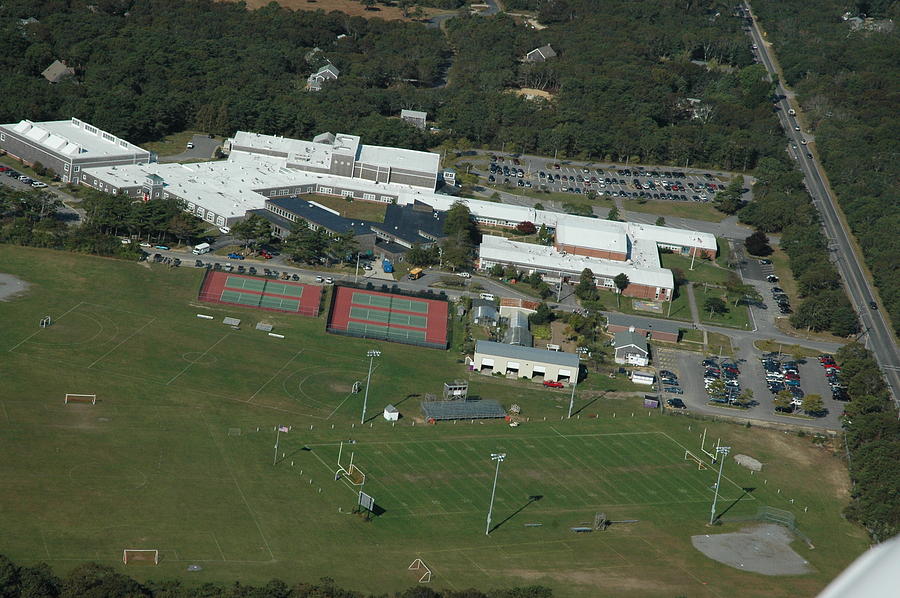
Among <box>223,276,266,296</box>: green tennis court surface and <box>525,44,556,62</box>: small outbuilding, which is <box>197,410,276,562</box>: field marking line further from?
<box>525,44,556,62</box>: small outbuilding

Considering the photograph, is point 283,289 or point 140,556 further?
point 283,289

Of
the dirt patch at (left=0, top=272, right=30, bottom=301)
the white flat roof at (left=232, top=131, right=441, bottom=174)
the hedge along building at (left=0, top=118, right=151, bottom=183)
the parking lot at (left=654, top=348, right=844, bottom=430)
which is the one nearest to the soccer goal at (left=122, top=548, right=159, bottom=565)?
the dirt patch at (left=0, top=272, right=30, bottom=301)

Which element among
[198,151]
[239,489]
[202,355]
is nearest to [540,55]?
[198,151]

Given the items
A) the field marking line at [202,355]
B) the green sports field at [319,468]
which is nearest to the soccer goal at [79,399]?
the green sports field at [319,468]

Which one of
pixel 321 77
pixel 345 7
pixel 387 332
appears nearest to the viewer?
pixel 387 332

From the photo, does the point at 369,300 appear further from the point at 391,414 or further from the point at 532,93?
the point at 532,93
